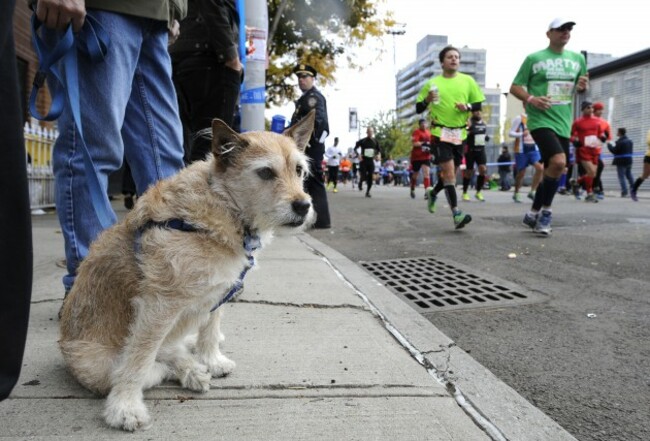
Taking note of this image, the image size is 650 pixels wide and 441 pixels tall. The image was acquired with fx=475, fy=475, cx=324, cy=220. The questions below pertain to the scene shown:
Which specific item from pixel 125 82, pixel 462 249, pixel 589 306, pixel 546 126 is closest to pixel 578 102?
pixel 546 126

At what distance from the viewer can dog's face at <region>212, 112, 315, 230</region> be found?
2051 millimetres

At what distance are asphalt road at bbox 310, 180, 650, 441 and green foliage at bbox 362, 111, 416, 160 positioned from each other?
61906mm

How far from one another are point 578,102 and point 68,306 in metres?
29.4

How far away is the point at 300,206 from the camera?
82.6 inches

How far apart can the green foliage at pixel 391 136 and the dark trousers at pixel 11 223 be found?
67.3 meters

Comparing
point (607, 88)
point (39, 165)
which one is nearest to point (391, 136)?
point (607, 88)

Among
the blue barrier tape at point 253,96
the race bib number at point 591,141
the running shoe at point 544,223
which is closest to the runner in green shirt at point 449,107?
the running shoe at point 544,223

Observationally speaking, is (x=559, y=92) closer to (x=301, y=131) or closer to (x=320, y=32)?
(x=301, y=131)

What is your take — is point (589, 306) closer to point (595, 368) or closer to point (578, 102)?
point (595, 368)

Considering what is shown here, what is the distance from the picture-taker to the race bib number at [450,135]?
7.54 m

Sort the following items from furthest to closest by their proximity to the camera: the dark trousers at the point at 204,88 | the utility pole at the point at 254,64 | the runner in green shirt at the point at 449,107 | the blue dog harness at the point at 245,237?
the runner in green shirt at the point at 449,107, the utility pole at the point at 254,64, the dark trousers at the point at 204,88, the blue dog harness at the point at 245,237

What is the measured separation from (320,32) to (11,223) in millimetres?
18263

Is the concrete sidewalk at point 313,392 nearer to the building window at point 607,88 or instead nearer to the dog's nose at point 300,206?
the dog's nose at point 300,206

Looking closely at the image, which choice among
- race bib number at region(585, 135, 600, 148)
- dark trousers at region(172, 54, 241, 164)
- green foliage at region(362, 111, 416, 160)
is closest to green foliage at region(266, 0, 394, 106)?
race bib number at region(585, 135, 600, 148)
